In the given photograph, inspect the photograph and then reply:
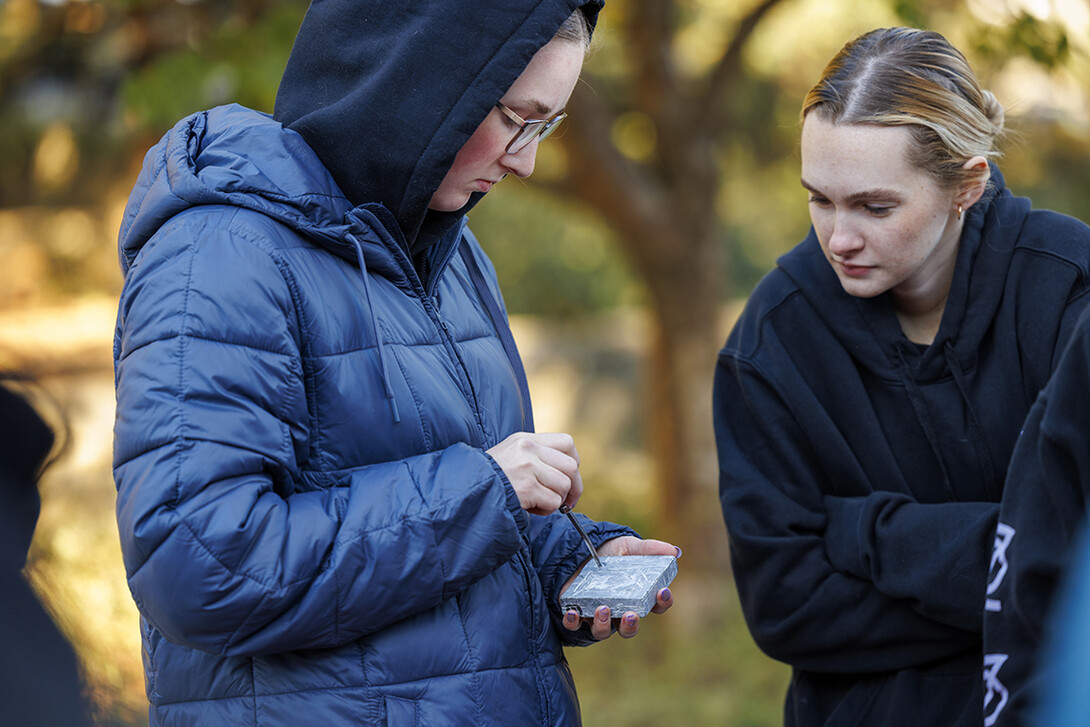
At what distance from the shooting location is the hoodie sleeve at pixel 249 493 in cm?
129

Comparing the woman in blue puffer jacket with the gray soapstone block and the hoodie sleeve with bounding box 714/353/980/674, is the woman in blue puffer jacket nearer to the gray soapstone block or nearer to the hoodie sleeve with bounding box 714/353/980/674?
the gray soapstone block

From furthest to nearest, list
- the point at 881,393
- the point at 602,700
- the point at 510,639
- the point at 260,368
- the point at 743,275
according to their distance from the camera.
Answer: the point at 743,275
the point at 602,700
the point at 881,393
the point at 510,639
the point at 260,368

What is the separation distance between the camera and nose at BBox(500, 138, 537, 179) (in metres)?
1.68

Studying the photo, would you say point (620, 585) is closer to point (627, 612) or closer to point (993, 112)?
point (627, 612)

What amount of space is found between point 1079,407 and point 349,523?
920 millimetres

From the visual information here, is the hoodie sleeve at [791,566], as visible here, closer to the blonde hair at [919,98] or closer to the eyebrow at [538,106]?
the blonde hair at [919,98]

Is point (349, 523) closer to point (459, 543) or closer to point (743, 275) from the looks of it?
point (459, 543)

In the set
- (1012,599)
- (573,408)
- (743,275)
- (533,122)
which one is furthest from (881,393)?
(743,275)

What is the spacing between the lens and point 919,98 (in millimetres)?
1851

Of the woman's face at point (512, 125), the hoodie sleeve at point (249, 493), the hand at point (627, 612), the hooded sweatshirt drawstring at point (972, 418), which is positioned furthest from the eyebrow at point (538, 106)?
the hooded sweatshirt drawstring at point (972, 418)

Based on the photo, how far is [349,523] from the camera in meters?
1.38

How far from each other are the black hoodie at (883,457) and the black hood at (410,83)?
0.75 metres

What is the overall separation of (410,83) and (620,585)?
0.85m

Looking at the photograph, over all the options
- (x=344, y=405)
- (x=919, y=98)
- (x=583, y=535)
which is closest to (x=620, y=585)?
(x=583, y=535)
